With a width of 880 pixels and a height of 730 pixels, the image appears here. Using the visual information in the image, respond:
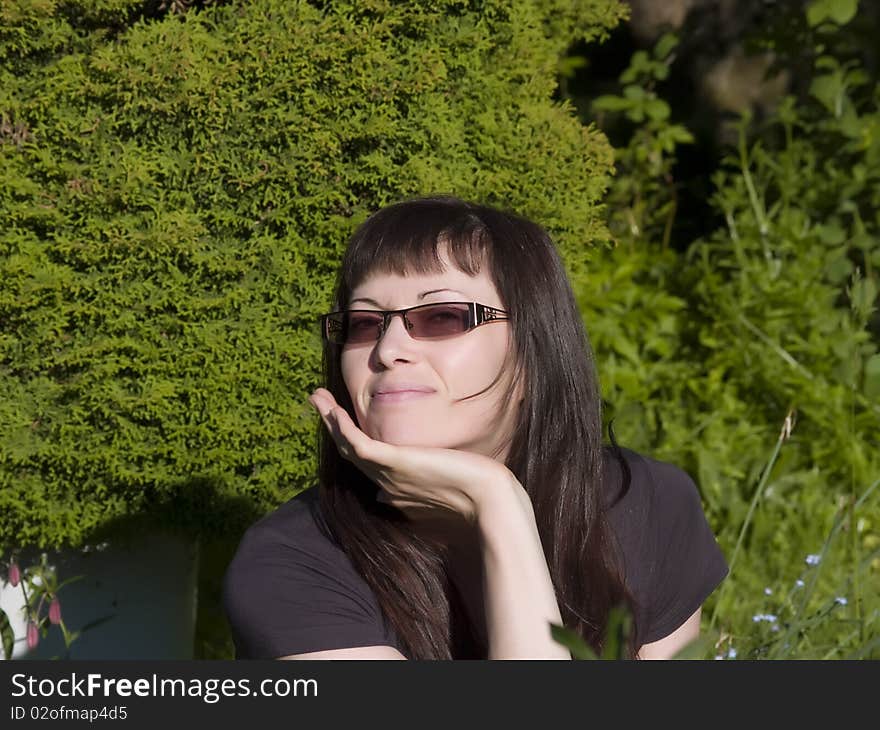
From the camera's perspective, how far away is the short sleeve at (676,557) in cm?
219

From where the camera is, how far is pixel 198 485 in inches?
108

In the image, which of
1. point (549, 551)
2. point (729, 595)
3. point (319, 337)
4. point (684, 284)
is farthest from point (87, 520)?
point (684, 284)

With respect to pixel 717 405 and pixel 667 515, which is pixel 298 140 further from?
pixel 717 405

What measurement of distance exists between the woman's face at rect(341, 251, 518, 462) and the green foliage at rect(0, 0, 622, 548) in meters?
0.67

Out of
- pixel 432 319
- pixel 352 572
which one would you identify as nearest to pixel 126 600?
pixel 352 572

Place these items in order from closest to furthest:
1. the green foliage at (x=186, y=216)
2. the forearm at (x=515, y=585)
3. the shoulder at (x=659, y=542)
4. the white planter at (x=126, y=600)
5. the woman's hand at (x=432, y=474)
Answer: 1. the forearm at (x=515, y=585)
2. the woman's hand at (x=432, y=474)
3. the shoulder at (x=659, y=542)
4. the green foliage at (x=186, y=216)
5. the white planter at (x=126, y=600)

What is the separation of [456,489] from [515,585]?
7.3 inches

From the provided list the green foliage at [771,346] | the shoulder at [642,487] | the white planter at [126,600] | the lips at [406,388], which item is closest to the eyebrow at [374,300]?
the lips at [406,388]

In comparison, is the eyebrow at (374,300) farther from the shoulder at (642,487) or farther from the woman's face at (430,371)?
the shoulder at (642,487)

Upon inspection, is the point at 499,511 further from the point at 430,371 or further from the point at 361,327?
the point at 361,327

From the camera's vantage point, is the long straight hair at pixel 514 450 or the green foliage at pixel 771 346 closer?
the long straight hair at pixel 514 450

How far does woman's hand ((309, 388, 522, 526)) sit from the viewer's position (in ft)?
6.09

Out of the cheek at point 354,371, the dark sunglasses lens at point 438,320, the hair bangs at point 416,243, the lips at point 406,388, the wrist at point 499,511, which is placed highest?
the hair bangs at point 416,243

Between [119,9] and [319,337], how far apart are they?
85 centimetres
